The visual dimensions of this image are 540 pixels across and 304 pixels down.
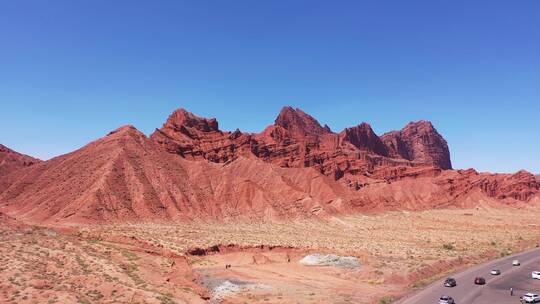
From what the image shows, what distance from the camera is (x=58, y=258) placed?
40.4 metres

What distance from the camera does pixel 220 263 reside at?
52875 mm

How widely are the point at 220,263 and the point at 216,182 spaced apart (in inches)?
2431

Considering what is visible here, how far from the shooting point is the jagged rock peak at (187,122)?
14012cm

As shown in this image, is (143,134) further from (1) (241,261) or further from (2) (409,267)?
(2) (409,267)

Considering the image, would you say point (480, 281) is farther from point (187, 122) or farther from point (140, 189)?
point (187, 122)

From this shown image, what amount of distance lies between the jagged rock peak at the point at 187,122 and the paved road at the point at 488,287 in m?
106

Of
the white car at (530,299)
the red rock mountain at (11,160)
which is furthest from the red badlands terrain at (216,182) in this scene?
the white car at (530,299)

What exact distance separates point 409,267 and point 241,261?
19.4 m

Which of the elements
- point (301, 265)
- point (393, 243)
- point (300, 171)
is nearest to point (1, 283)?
point (301, 265)

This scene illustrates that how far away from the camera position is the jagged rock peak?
140125 mm

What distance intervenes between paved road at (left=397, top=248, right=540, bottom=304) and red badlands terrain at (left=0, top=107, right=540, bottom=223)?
57.8 meters

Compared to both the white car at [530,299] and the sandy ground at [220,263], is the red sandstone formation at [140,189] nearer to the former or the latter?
the sandy ground at [220,263]

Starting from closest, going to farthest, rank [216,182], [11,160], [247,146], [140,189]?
[140,189] < [216,182] < [11,160] < [247,146]

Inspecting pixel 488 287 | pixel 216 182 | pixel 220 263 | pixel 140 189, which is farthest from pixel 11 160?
pixel 488 287
